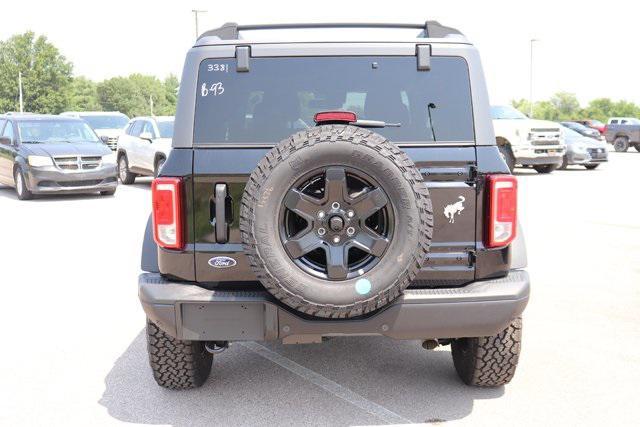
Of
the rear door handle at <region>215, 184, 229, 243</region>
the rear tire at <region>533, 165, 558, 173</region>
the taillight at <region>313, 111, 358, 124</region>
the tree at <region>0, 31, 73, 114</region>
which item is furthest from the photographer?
the tree at <region>0, 31, 73, 114</region>

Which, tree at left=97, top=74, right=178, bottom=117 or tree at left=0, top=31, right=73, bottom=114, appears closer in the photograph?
tree at left=0, top=31, right=73, bottom=114

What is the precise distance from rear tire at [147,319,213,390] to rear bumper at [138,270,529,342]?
0.42 metres

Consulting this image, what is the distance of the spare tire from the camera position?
3371 millimetres

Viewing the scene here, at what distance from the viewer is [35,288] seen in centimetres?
700

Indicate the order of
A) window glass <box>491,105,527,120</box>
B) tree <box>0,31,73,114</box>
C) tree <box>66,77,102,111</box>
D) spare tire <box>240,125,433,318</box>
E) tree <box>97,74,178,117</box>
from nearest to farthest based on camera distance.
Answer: spare tire <box>240,125,433,318</box>, window glass <box>491,105,527,120</box>, tree <box>0,31,73,114</box>, tree <box>66,77,102,111</box>, tree <box>97,74,178,117</box>

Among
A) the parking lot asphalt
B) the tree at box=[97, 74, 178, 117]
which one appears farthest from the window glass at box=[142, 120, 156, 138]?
the tree at box=[97, 74, 178, 117]

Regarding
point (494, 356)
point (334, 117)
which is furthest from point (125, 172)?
point (334, 117)

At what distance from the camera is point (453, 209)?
3.73m

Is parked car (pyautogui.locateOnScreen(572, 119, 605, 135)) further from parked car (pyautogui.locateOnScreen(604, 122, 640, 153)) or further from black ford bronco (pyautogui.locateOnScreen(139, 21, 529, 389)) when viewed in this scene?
black ford bronco (pyautogui.locateOnScreen(139, 21, 529, 389))

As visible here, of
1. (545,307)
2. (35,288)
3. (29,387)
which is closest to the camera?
(29,387)

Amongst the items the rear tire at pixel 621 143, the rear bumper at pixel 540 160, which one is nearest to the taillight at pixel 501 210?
the rear bumper at pixel 540 160

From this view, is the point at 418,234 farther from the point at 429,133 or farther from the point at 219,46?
the point at 219,46

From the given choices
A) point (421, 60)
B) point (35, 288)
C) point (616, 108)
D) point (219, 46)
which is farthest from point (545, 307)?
point (616, 108)

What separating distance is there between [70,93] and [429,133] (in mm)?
102159
